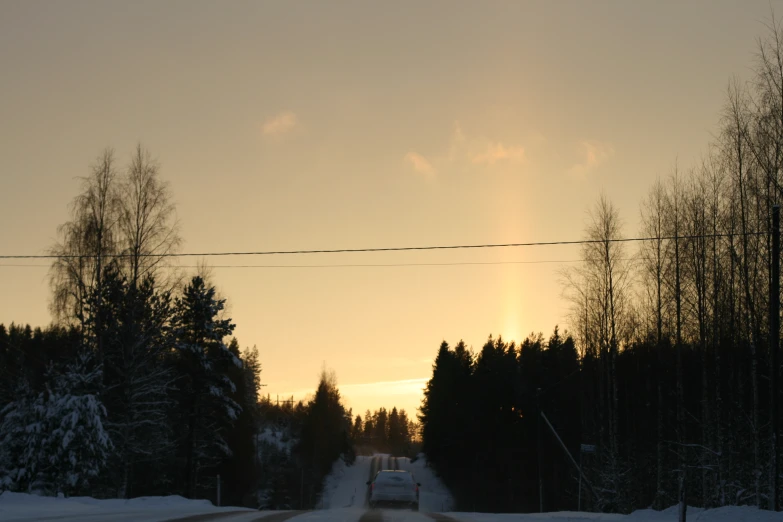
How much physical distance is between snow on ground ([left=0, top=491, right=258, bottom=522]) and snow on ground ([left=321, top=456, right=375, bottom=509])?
148 ft

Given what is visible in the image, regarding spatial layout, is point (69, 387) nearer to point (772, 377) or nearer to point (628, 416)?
point (772, 377)

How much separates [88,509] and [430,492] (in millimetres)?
62746

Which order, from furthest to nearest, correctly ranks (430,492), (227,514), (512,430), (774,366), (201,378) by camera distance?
1. (430,492)
2. (512,430)
3. (201,378)
4. (774,366)
5. (227,514)

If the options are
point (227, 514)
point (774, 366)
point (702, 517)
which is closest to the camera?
point (702, 517)

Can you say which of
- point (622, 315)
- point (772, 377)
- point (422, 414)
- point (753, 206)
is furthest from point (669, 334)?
point (422, 414)

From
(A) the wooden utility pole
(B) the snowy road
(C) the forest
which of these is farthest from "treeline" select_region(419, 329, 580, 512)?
(A) the wooden utility pole

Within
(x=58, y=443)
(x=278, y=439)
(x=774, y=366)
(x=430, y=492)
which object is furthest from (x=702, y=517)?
(x=278, y=439)

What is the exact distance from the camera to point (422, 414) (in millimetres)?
95188

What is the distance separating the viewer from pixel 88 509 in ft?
65.7

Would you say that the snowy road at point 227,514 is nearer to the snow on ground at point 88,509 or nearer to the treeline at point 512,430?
the snow on ground at point 88,509

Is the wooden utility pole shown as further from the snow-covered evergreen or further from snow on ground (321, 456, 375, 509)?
snow on ground (321, 456, 375, 509)

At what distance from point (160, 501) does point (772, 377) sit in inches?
739

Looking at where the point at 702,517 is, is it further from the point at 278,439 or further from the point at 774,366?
the point at 278,439

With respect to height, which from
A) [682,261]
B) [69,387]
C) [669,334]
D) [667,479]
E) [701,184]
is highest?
[701,184]
